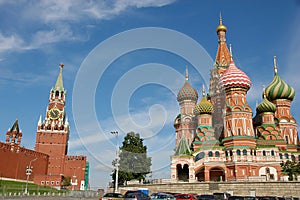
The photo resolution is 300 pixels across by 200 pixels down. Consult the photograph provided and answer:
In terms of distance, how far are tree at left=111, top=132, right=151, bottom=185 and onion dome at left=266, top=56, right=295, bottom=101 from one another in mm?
28683

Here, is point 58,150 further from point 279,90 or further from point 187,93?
point 279,90

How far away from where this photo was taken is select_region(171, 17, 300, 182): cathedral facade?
47.5 meters

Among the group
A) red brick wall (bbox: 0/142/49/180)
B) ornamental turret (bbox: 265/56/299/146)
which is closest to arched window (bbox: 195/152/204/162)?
ornamental turret (bbox: 265/56/299/146)

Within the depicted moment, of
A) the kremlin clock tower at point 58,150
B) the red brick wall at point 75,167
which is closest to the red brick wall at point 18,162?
the kremlin clock tower at point 58,150

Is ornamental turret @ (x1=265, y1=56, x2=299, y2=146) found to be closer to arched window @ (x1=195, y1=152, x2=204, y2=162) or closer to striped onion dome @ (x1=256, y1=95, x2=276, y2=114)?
striped onion dome @ (x1=256, y1=95, x2=276, y2=114)

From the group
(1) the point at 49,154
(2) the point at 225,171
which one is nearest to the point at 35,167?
(1) the point at 49,154

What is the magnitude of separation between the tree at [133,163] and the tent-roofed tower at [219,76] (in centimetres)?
1628

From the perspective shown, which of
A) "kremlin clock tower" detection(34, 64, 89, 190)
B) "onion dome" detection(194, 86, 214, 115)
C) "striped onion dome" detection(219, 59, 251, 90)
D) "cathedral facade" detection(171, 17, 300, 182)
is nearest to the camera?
"cathedral facade" detection(171, 17, 300, 182)

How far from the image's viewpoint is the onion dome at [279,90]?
58.2m

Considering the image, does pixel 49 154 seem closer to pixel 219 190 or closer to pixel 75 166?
pixel 75 166

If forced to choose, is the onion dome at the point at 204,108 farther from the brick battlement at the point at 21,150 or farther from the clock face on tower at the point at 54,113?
the clock face on tower at the point at 54,113

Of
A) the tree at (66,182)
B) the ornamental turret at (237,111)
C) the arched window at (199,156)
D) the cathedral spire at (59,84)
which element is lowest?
the tree at (66,182)

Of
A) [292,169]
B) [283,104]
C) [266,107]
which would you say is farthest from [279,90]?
[292,169]

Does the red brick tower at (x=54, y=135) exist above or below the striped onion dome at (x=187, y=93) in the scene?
below
